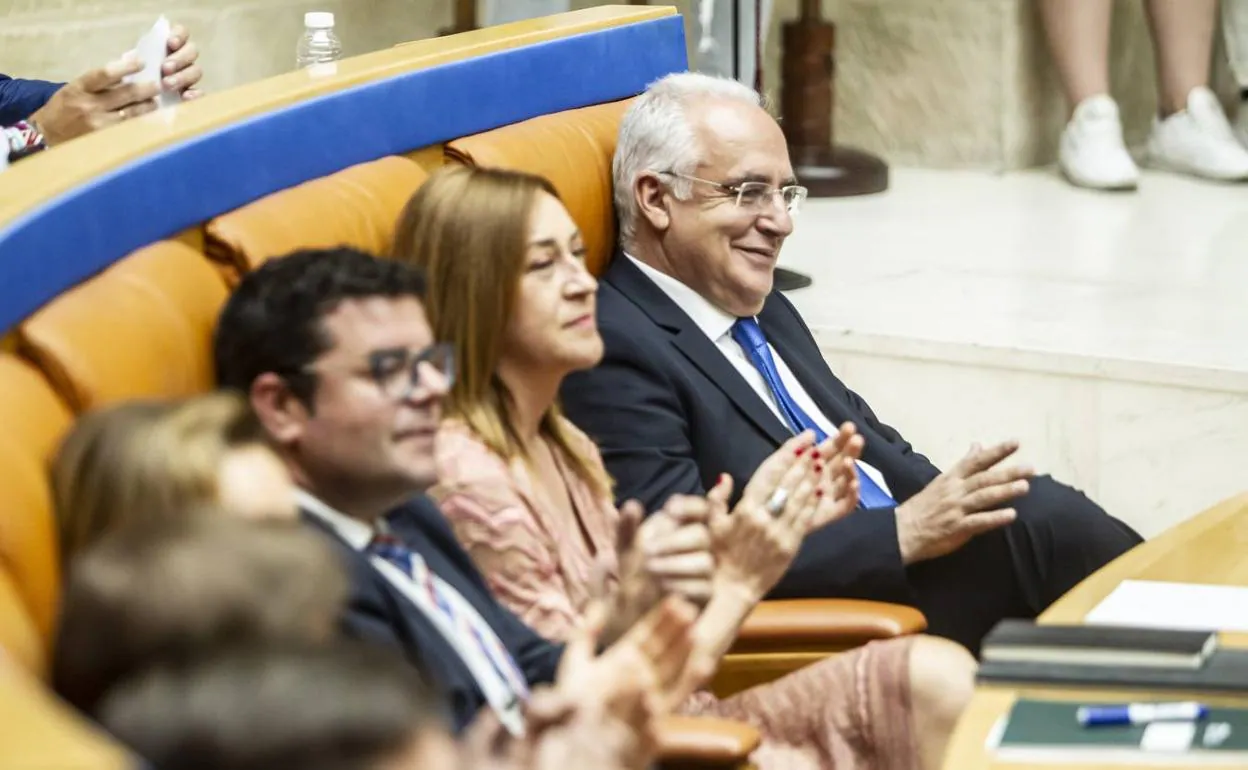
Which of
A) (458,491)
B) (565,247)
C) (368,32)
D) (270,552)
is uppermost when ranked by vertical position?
(270,552)

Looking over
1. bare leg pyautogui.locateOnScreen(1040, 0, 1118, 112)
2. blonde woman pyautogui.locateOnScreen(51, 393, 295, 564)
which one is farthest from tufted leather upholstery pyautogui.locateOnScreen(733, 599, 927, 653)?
bare leg pyautogui.locateOnScreen(1040, 0, 1118, 112)

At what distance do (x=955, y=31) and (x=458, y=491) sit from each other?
14.0ft

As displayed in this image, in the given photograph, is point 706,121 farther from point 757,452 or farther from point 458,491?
point 458,491

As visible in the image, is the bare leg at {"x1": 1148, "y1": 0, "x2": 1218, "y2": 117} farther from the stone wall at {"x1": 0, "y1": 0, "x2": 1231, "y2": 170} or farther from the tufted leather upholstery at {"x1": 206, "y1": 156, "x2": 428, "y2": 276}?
the tufted leather upholstery at {"x1": 206, "y1": 156, "x2": 428, "y2": 276}

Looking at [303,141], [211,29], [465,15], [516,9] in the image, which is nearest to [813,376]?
[303,141]

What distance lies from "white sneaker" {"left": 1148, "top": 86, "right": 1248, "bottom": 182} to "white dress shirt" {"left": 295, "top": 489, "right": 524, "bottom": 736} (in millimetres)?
4384

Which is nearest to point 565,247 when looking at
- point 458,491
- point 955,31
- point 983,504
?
point 458,491

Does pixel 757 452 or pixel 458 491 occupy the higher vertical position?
pixel 458 491

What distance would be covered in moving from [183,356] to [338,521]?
23 centimetres

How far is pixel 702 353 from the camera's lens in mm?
2947

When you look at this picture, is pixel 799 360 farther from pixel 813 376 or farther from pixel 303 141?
pixel 303 141

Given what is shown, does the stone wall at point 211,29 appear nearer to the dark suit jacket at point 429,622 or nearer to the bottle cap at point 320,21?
the bottle cap at point 320,21

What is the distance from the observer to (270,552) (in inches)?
48.1

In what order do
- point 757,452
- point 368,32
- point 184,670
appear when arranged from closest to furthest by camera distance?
point 184,670, point 757,452, point 368,32
